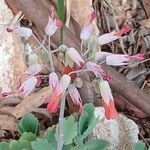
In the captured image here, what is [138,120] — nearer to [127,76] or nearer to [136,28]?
[127,76]

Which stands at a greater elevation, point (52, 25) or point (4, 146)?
point (52, 25)

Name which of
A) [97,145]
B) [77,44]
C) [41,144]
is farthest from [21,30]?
[77,44]

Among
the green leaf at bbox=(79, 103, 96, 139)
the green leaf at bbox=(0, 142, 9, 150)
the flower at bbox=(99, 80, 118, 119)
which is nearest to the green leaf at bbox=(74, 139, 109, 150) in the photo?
the green leaf at bbox=(79, 103, 96, 139)

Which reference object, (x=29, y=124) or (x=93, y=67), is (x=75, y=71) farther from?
(x=29, y=124)

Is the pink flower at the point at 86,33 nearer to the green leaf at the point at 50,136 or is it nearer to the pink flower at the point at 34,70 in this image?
the pink flower at the point at 34,70

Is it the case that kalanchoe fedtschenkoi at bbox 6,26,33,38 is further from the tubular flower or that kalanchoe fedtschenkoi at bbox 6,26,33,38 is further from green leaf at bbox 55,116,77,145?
green leaf at bbox 55,116,77,145

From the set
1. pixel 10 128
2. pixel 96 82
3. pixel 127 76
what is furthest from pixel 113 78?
pixel 96 82
